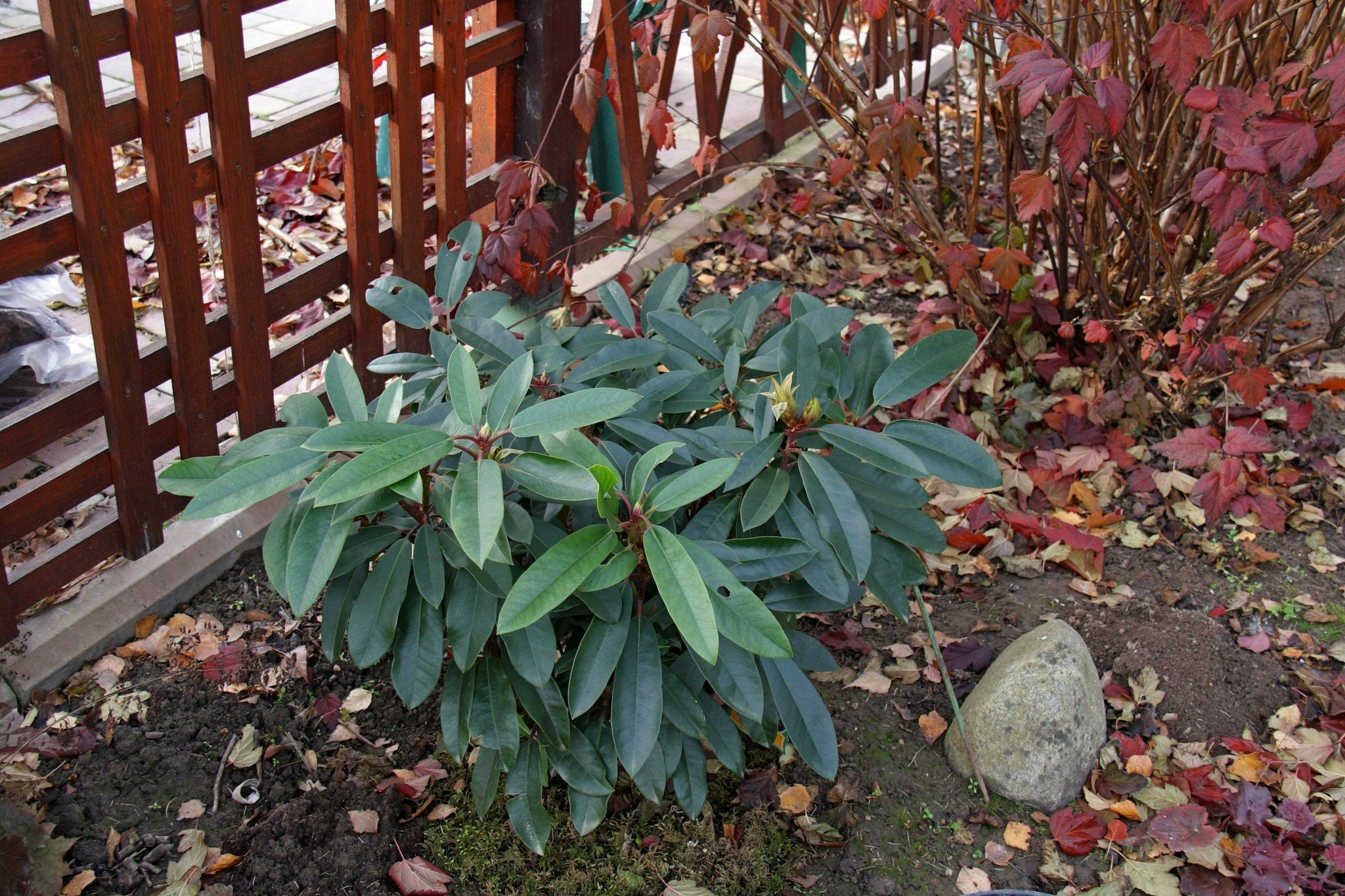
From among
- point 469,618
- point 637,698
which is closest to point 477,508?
point 469,618

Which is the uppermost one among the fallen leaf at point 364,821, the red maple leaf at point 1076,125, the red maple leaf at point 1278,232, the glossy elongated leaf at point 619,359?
the red maple leaf at point 1076,125

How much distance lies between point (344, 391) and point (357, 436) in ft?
1.07

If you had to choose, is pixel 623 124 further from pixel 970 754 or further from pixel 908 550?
pixel 970 754

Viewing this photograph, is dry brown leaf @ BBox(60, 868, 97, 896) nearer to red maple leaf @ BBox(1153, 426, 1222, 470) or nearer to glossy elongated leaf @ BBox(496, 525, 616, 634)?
glossy elongated leaf @ BBox(496, 525, 616, 634)

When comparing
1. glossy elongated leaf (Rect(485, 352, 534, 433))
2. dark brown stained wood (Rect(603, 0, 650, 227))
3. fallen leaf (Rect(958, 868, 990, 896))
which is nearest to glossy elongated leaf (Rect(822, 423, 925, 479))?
glossy elongated leaf (Rect(485, 352, 534, 433))

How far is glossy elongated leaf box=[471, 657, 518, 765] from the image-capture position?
185 centimetres

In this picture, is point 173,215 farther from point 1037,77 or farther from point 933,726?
point 933,726

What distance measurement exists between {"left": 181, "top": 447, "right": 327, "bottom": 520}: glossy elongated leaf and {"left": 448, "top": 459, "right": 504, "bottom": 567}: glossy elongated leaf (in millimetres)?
285

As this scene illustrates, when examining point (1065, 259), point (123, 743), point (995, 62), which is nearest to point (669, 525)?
point (123, 743)

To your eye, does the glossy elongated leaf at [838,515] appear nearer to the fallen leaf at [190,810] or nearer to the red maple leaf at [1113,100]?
the red maple leaf at [1113,100]

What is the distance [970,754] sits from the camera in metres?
2.22

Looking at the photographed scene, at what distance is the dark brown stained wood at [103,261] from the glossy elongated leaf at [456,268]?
65 cm

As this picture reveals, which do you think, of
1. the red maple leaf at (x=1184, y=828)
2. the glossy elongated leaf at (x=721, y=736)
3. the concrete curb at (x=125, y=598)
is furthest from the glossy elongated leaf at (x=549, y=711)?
the red maple leaf at (x=1184, y=828)

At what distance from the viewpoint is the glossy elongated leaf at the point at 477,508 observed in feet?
4.67
